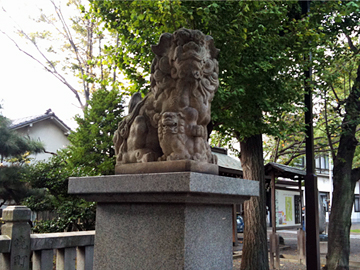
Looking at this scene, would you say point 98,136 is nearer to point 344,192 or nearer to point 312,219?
point 312,219

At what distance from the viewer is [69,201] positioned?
373 inches

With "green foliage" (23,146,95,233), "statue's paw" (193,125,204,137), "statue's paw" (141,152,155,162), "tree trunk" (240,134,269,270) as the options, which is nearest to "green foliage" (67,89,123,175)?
"green foliage" (23,146,95,233)

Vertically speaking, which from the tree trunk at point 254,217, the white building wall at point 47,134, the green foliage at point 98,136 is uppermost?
the white building wall at point 47,134

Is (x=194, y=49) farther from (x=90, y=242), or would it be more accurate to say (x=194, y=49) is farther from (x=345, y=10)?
(x=345, y=10)

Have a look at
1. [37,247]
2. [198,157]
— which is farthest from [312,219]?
[37,247]

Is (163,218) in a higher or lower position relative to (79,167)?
lower

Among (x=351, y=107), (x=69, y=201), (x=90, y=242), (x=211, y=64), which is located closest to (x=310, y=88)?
(x=351, y=107)

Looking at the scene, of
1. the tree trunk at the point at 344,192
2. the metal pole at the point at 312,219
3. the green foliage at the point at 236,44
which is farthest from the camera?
the tree trunk at the point at 344,192

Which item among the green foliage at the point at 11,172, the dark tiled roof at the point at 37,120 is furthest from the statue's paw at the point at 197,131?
the dark tiled roof at the point at 37,120

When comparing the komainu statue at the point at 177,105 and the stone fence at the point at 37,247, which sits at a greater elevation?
the komainu statue at the point at 177,105

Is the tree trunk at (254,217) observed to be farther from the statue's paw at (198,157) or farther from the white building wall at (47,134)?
the white building wall at (47,134)

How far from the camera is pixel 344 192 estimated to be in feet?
30.4

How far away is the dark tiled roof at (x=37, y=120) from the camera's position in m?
19.0

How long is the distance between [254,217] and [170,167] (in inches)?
272
